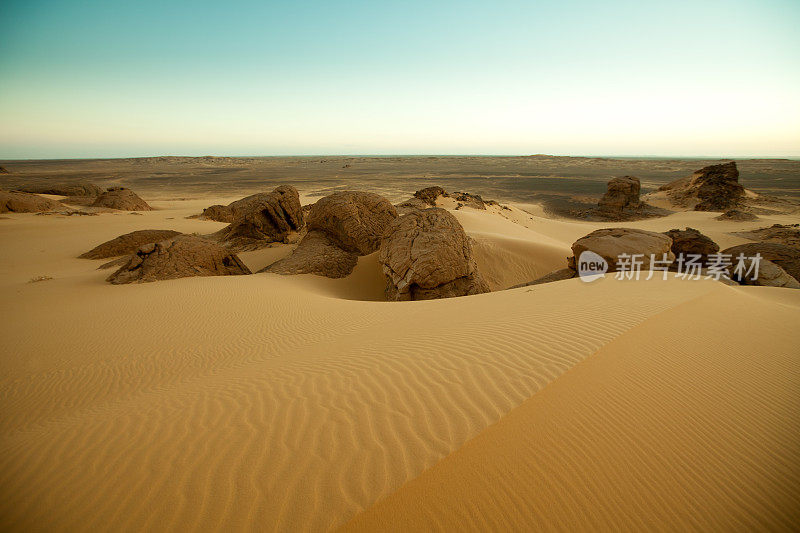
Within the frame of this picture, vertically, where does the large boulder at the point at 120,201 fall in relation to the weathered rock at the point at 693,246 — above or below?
above

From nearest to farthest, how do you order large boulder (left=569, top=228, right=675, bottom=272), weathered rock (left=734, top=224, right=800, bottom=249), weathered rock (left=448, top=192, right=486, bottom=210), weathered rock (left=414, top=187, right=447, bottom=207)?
large boulder (left=569, top=228, right=675, bottom=272) → weathered rock (left=734, top=224, right=800, bottom=249) → weathered rock (left=414, top=187, right=447, bottom=207) → weathered rock (left=448, top=192, right=486, bottom=210)

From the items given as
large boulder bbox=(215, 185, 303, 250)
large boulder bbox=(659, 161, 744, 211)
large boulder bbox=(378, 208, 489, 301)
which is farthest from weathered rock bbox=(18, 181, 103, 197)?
large boulder bbox=(659, 161, 744, 211)

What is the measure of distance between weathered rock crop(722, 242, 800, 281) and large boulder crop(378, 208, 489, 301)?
708 centimetres

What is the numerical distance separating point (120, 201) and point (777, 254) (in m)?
29.0

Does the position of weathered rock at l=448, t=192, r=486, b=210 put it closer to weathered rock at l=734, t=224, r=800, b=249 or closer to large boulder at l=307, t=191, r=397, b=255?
large boulder at l=307, t=191, r=397, b=255

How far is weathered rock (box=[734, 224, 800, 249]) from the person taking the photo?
13328 millimetres

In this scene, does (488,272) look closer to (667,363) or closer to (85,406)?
(667,363)

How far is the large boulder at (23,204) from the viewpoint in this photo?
18295mm

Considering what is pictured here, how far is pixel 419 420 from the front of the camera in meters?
2.52

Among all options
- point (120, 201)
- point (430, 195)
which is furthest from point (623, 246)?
point (120, 201)

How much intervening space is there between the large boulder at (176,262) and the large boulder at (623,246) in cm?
881

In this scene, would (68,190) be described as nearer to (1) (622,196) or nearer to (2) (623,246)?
(2) (623,246)

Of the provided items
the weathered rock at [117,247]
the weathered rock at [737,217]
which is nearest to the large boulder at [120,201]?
the weathered rock at [117,247]

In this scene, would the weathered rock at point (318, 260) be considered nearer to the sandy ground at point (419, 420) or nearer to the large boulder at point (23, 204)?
the sandy ground at point (419, 420)
